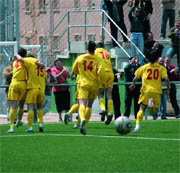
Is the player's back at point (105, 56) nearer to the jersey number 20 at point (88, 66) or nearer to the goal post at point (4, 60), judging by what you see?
the jersey number 20 at point (88, 66)

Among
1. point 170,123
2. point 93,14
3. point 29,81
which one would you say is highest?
point 93,14

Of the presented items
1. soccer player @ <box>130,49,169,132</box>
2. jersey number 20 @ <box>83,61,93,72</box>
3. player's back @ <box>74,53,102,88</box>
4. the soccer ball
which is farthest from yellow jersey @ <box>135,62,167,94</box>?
the soccer ball

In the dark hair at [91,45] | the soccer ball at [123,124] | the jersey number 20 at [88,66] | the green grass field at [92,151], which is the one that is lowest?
the green grass field at [92,151]

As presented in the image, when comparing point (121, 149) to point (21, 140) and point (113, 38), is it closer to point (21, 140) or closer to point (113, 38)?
point (21, 140)

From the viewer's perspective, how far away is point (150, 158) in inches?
484

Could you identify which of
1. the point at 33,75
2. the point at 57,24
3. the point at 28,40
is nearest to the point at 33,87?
the point at 33,75

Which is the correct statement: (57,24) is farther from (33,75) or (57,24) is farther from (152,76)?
(152,76)

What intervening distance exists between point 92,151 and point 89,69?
3.58 m

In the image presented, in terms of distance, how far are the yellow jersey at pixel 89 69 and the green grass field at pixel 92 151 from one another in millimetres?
1199

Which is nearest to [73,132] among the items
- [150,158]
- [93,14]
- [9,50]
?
[150,158]

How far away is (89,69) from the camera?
653 inches

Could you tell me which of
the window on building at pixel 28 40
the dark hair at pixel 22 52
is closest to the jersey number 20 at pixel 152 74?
the dark hair at pixel 22 52

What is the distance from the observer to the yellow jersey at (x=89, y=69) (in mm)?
16531

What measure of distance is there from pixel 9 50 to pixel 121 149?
39.9 ft
